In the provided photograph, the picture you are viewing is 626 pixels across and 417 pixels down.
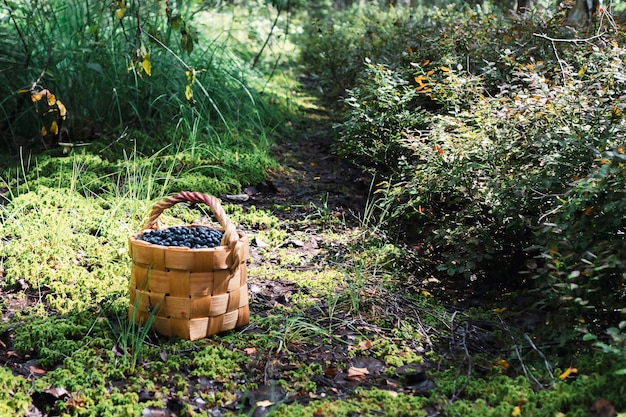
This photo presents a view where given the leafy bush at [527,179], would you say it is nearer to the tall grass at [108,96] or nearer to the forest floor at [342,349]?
the forest floor at [342,349]

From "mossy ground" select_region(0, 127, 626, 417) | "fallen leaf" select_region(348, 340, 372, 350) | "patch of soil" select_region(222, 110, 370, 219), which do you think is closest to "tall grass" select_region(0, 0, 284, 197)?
"patch of soil" select_region(222, 110, 370, 219)

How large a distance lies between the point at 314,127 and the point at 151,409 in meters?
5.31

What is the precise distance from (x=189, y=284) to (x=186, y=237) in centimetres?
22

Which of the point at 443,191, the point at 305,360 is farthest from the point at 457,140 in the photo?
the point at 305,360

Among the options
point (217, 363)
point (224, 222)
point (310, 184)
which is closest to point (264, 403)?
point (217, 363)

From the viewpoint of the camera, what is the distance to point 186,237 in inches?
108

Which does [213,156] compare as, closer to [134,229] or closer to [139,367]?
[134,229]

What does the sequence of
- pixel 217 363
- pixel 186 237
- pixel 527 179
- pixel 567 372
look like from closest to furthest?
1. pixel 567 372
2. pixel 217 363
3. pixel 186 237
4. pixel 527 179

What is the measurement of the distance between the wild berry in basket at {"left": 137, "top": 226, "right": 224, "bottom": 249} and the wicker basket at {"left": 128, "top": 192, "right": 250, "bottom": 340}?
0.07 metres

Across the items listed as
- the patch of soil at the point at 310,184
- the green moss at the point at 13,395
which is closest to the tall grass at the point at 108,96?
the patch of soil at the point at 310,184

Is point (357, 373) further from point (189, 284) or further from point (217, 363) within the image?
point (189, 284)

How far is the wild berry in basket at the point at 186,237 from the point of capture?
2.72m

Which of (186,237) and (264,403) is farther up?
(186,237)

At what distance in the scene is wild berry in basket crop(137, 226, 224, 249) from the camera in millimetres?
2719
